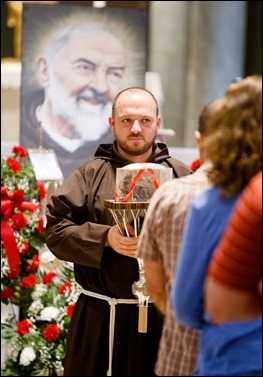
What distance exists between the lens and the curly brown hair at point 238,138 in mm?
2770

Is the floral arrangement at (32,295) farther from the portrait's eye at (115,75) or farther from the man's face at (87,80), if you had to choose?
the portrait's eye at (115,75)

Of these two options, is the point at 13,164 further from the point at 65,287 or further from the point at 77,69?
the point at 77,69

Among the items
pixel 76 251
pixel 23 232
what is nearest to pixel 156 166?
pixel 76 251

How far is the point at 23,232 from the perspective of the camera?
6.23 meters

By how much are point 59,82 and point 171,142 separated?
5.36ft

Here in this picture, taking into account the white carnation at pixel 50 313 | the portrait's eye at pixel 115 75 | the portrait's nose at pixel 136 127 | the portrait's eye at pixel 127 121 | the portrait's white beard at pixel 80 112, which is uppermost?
the portrait's eye at pixel 115 75

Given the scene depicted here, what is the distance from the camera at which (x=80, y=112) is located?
787 centimetres

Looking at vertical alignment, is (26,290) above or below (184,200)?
below

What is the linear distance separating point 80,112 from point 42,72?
0.43 metres

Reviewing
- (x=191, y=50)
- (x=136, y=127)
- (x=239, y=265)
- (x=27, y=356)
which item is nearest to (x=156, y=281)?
(x=239, y=265)

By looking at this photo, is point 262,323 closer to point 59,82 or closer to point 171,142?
point 59,82

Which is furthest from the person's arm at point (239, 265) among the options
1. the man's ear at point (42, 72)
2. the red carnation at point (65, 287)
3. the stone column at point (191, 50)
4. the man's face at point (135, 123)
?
the stone column at point (191, 50)

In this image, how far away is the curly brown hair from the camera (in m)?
2.77

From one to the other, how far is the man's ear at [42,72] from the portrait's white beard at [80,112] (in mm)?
58
